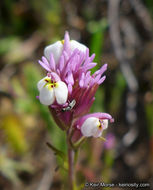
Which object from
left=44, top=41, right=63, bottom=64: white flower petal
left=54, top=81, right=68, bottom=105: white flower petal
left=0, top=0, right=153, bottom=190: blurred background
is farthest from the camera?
Result: left=0, top=0, right=153, bottom=190: blurred background

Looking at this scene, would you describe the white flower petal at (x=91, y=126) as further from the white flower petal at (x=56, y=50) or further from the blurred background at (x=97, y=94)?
the blurred background at (x=97, y=94)

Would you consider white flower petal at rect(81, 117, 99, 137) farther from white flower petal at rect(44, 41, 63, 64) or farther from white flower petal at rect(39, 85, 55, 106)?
white flower petal at rect(44, 41, 63, 64)

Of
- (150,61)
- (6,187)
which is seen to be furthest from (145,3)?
(6,187)

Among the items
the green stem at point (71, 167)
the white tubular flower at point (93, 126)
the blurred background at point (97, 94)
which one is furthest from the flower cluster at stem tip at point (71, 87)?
the blurred background at point (97, 94)

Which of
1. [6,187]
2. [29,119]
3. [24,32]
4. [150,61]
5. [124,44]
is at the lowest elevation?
[6,187]

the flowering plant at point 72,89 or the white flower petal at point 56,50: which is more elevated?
the white flower petal at point 56,50

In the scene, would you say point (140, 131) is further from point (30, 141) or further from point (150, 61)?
point (30, 141)

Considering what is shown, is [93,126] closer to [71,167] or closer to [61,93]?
[61,93]

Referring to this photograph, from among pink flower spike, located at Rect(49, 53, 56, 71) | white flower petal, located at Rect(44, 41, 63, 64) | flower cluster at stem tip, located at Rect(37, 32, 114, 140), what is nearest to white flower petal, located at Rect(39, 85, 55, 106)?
flower cluster at stem tip, located at Rect(37, 32, 114, 140)
